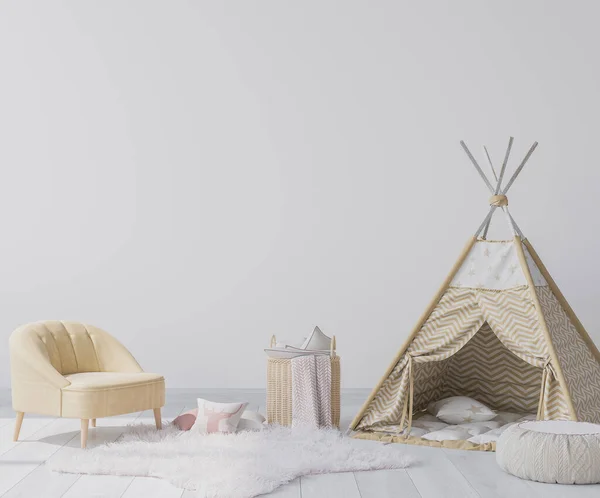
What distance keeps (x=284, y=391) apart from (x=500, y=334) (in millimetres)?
1171

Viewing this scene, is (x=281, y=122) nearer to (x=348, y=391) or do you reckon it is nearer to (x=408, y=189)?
(x=408, y=189)

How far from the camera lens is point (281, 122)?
202 inches

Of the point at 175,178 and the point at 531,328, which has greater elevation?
the point at 175,178

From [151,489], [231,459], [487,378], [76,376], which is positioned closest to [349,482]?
[231,459]

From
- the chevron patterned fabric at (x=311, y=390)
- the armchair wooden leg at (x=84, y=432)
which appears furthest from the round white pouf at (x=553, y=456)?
the armchair wooden leg at (x=84, y=432)

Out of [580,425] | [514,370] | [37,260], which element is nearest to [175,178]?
[37,260]

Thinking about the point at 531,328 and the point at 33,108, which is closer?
the point at 531,328

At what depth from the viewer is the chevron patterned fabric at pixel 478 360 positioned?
3.85 metres

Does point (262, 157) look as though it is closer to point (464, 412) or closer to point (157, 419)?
point (157, 419)

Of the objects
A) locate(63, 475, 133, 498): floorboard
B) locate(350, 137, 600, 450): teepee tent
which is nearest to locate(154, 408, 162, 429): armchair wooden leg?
locate(63, 475, 133, 498): floorboard

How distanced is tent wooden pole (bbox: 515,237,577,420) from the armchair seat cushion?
1.88 meters

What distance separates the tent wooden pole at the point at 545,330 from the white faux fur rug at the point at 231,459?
82 centimetres

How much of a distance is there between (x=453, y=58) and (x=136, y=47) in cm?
201

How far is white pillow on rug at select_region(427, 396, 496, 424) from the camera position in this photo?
166 inches
